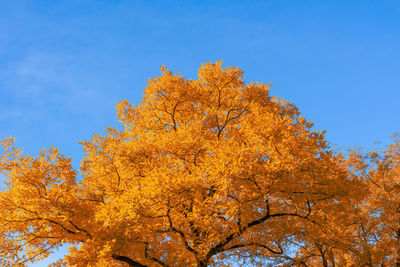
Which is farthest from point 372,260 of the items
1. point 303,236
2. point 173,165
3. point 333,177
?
point 173,165

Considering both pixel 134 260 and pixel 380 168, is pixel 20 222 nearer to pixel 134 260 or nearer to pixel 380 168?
pixel 134 260

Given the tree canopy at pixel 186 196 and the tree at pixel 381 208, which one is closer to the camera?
the tree canopy at pixel 186 196

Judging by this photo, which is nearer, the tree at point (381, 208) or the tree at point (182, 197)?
the tree at point (182, 197)

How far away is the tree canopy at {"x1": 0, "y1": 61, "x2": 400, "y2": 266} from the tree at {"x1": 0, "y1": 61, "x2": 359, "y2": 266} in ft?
0.13

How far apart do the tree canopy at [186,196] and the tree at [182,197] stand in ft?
0.13

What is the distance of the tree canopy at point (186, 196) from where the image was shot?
1048 centimetres

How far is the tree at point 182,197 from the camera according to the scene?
10.5m

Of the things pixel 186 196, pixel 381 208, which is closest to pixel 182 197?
pixel 186 196

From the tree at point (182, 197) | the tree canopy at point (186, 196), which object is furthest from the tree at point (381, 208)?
the tree at point (182, 197)

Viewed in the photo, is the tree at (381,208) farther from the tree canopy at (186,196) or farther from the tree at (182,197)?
the tree at (182,197)

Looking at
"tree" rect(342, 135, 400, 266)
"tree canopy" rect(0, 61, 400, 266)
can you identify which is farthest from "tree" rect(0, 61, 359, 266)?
"tree" rect(342, 135, 400, 266)

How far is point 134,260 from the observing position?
14023 millimetres

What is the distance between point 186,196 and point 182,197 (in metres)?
0.14

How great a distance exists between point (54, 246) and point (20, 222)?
166 centimetres
